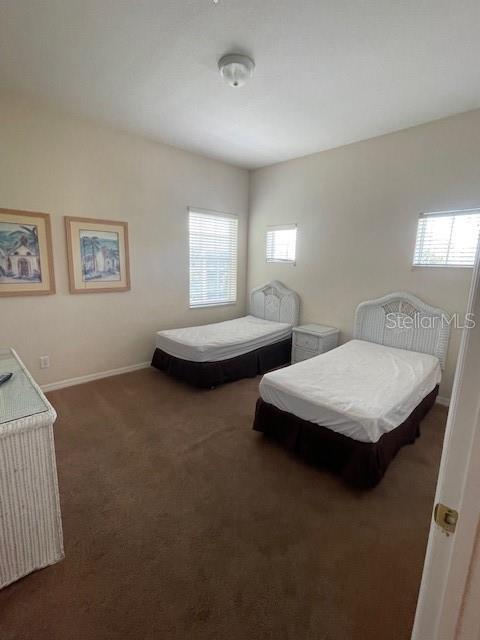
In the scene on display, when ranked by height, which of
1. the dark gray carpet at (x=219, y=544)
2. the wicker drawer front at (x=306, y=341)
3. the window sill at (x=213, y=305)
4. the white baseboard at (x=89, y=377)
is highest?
the window sill at (x=213, y=305)

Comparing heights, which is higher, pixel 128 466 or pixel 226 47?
pixel 226 47

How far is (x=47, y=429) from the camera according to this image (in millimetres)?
1351

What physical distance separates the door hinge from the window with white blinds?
4059mm

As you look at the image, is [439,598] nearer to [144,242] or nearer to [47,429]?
[47,429]

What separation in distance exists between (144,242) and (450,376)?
3842mm

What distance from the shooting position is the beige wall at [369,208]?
298 centimetres

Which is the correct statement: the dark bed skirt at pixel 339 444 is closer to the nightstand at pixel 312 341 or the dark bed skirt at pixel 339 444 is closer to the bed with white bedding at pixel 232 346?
the bed with white bedding at pixel 232 346

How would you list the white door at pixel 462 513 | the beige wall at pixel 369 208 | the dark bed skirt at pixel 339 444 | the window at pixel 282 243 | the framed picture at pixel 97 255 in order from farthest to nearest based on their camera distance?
1. the window at pixel 282 243
2. the framed picture at pixel 97 255
3. the beige wall at pixel 369 208
4. the dark bed skirt at pixel 339 444
5. the white door at pixel 462 513

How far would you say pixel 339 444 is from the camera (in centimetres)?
204

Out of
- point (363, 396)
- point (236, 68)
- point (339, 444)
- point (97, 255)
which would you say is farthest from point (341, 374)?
point (97, 255)

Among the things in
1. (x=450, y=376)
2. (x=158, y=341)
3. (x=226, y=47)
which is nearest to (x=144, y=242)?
(x=158, y=341)

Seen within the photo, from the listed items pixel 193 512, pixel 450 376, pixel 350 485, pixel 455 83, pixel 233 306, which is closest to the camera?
pixel 193 512

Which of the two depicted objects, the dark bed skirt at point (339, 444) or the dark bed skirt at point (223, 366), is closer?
the dark bed skirt at point (339, 444)

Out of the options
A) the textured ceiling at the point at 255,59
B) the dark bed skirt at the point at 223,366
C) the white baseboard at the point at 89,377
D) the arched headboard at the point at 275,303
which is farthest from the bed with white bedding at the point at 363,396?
the white baseboard at the point at 89,377
